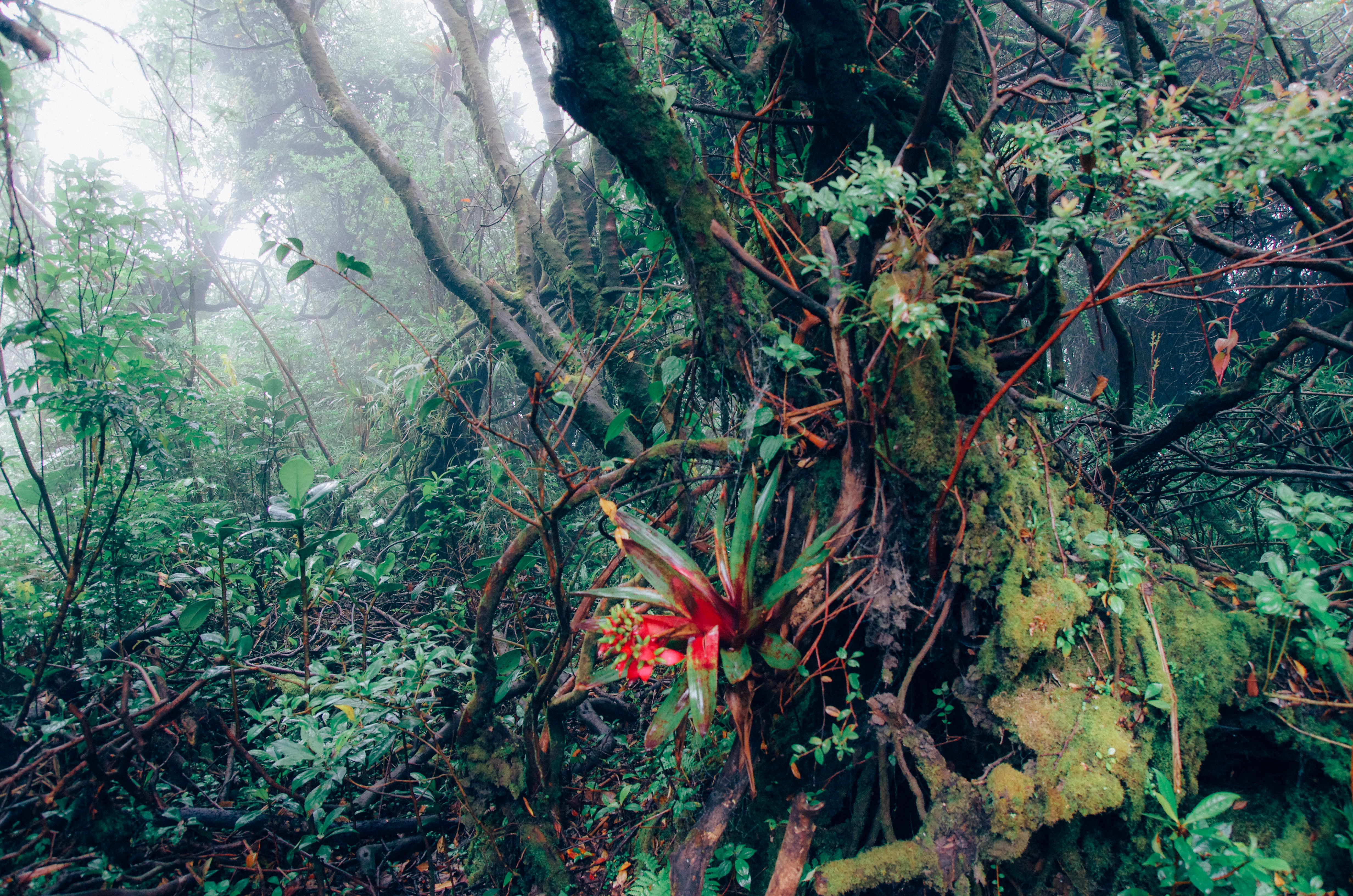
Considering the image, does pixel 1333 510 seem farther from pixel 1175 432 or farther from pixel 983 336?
pixel 983 336

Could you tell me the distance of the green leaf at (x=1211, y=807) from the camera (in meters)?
1.16

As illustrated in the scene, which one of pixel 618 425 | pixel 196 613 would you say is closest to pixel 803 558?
pixel 618 425

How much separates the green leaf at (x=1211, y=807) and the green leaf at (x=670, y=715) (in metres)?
1.12

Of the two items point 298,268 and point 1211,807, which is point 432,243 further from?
point 1211,807

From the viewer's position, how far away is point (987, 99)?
221 cm

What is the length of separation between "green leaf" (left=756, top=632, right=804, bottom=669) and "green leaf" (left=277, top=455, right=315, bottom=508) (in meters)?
1.90

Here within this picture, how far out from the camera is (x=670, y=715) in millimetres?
1737

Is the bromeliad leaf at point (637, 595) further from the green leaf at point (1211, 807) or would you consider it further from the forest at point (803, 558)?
the green leaf at point (1211, 807)

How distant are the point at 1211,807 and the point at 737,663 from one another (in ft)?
3.41

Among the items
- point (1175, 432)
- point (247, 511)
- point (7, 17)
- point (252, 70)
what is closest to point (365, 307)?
point (247, 511)

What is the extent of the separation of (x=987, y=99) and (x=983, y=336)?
105 centimetres

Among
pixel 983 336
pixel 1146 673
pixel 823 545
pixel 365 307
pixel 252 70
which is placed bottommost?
pixel 1146 673

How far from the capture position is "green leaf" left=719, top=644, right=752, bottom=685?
1625mm

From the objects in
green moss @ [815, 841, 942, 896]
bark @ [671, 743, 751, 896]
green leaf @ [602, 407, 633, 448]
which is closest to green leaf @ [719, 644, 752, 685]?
→ bark @ [671, 743, 751, 896]
